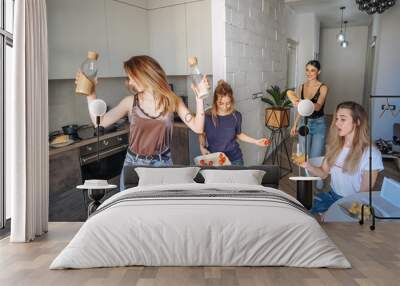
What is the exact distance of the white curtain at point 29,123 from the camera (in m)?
2.88

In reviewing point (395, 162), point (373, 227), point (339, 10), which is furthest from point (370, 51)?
point (373, 227)

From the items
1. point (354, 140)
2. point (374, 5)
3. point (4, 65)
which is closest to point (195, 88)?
point (354, 140)

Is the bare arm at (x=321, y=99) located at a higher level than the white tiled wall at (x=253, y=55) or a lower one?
lower

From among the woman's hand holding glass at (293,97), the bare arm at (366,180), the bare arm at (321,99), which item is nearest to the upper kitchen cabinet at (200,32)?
the woman's hand holding glass at (293,97)

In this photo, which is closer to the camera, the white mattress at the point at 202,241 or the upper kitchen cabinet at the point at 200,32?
the white mattress at the point at 202,241

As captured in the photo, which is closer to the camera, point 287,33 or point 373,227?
point 373,227

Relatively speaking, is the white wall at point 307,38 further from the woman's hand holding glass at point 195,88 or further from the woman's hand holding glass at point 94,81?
the woman's hand holding glass at point 94,81

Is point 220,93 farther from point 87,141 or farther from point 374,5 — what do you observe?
point 374,5

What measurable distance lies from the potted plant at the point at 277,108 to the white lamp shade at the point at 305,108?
148mm

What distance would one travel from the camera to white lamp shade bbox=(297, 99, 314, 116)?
3482 mm

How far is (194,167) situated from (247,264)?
1187 millimetres

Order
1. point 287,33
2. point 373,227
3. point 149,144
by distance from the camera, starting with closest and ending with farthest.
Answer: point 373,227 < point 149,144 < point 287,33

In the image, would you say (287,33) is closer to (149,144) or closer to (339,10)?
(339,10)

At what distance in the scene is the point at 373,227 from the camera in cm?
330
